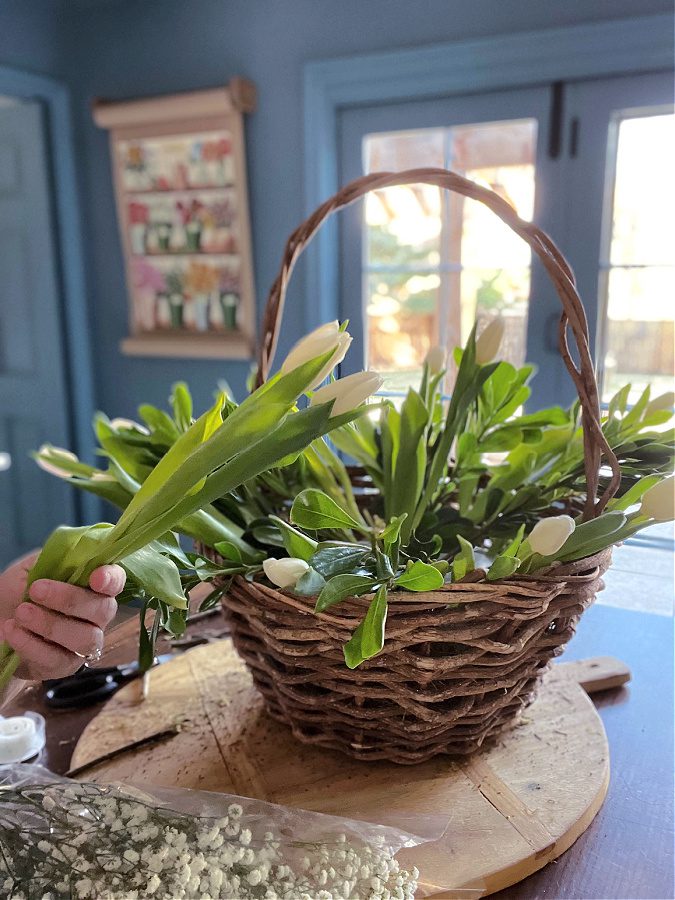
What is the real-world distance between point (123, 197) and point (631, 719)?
2168mm

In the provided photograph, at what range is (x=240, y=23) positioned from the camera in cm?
212

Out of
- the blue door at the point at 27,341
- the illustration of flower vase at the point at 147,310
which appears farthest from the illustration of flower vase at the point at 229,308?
the blue door at the point at 27,341

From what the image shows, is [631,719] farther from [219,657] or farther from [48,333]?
[48,333]

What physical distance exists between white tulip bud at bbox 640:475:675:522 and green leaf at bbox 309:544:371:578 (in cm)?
20

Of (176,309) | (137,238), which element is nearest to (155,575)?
(176,309)

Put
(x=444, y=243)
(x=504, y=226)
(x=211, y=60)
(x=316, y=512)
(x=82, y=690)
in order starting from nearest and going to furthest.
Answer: (x=316, y=512)
(x=82, y=690)
(x=504, y=226)
(x=444, y=243)
(x=211, y=60)

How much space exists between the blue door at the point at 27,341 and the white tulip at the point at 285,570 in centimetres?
215

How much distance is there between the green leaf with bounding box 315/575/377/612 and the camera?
0.49 metres

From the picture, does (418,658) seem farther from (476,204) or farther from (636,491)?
(476,204)

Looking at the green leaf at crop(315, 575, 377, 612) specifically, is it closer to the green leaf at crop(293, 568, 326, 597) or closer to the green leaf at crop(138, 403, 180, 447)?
the green leaf at crop(293, 568, 326, 597)

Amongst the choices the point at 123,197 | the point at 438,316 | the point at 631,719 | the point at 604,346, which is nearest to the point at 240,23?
the point at 123,197

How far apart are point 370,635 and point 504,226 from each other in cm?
166

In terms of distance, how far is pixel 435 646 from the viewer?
0.54 metres

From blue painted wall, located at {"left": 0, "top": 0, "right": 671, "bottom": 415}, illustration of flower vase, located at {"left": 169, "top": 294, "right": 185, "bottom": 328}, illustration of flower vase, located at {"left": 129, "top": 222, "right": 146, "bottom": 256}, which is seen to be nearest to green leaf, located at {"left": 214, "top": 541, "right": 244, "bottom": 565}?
blue painted wall, located at {"left": 0, "top": 0, "right": 671, "bottom": 415}
